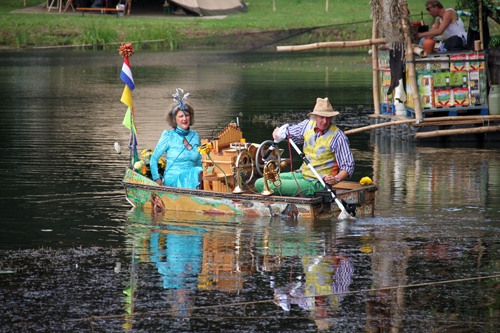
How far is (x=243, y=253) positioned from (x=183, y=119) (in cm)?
272

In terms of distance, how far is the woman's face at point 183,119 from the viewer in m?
11.4

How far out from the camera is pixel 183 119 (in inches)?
448

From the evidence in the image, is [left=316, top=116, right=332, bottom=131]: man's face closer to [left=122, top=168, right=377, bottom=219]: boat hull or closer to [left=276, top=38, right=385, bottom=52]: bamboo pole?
[left=122, top=168, right=377, bottom=219]: boat hull

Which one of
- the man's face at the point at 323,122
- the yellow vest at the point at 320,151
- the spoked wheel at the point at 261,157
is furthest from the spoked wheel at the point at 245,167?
the man's face at the point at 323,122

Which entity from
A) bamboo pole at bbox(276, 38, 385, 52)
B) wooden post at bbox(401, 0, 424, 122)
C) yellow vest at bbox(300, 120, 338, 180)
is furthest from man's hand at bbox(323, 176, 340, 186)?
wooden post at bbox(401, 0, 424, 122)

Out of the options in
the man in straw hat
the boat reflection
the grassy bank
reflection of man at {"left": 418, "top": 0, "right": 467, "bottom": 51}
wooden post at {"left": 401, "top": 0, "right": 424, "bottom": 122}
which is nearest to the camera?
the boat reflection

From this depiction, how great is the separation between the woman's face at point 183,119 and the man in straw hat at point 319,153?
51.9 inches

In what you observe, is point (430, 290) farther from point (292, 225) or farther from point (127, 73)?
point (127, 73)

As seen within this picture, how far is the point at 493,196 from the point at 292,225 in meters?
3.67

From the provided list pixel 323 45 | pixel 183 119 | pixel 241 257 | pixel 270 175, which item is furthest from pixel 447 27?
pixel 241 257

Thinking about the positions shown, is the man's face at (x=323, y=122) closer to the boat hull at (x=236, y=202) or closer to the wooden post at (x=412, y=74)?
the boat hull at (x=236, y=202)

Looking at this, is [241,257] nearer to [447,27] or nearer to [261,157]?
[261,157]

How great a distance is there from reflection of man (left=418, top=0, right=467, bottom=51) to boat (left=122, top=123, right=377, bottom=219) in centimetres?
749

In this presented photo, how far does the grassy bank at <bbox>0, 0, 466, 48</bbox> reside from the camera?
159ft
